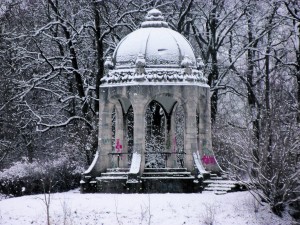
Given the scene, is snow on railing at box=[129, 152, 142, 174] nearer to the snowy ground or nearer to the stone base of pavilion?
the stone base of pavilion

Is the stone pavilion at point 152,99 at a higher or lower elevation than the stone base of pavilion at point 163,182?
higher

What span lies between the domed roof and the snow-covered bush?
19.5 ft

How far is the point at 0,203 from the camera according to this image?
19.0 metres

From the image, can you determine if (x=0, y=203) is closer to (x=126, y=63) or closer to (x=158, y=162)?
(x=126, y=63)

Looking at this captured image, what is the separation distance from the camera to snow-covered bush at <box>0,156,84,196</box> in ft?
80.1

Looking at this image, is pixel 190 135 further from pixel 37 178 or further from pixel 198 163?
pixel 37 178

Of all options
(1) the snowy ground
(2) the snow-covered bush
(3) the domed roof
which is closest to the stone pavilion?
(3) the domed roof

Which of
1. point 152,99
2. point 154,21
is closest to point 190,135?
point 152,99

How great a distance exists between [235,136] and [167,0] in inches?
500

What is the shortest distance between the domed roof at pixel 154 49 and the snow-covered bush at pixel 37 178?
5.95 meters

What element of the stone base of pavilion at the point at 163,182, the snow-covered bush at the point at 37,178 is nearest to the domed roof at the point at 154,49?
the stone base of pavilion at the point at 163,182

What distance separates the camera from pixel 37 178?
80.5 ft

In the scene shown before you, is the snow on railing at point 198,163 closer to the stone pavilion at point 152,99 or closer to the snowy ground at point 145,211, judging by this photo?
the stone pavilion at point 152,99

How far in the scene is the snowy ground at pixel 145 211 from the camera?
16.3m
